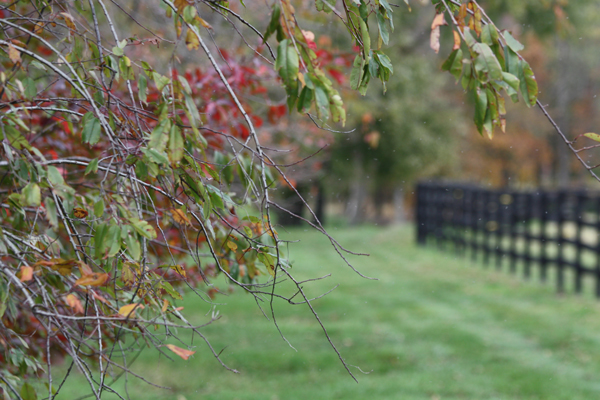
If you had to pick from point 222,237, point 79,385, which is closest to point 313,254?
point 79,385

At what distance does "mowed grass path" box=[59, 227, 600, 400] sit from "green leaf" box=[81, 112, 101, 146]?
3.17 metres

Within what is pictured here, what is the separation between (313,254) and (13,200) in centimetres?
1240

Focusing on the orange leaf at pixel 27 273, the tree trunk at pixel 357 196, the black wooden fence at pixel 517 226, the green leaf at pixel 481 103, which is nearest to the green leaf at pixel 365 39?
the green leaf at pixel 481 103

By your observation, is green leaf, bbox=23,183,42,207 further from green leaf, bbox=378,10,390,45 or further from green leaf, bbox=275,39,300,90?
green leaf, bbox=378,10,390,45

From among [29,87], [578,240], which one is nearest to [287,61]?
[29,87]

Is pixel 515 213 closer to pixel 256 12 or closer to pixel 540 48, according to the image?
pixel 256 12

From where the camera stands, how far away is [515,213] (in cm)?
1082

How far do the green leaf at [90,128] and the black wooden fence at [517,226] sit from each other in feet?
24.8

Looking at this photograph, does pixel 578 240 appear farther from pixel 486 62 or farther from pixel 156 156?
pixel 156 156

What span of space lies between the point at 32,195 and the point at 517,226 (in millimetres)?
10751

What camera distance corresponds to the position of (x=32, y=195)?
1432mm

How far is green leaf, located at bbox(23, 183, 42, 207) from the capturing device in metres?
1.42

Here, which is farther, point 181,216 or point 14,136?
point 181,216

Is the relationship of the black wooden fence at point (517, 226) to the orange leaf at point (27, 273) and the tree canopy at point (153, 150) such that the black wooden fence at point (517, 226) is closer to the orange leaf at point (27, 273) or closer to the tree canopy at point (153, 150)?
the tree canopy at point (153, 150)
